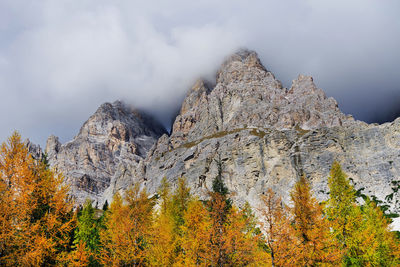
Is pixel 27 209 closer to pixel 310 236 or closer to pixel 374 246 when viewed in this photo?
pixel 310 236

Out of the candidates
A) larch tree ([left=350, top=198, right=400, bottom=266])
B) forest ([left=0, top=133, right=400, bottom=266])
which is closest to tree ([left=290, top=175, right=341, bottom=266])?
forest ([left=0, top=133, right=400, bottom=266])

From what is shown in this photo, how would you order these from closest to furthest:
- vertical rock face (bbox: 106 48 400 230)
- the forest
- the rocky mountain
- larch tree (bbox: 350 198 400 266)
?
the forest < larch tree (bbox: 350 198 400 266) < the rocky mountain < vertical rock face (bbox: 106 48 400 230)

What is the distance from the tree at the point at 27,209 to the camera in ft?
48.6

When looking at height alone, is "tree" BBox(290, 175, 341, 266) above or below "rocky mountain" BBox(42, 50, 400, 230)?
below

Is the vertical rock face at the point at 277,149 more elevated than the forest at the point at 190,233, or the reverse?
the vertical rock face at the point at 277,149

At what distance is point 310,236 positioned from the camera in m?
22.6

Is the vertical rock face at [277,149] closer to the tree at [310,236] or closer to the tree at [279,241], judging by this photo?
the tree at [310,236]

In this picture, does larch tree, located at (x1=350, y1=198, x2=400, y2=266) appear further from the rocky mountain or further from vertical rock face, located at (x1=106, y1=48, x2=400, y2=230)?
vertical rock face, located at (x1=106, y1=48, x2=400, y2=230)

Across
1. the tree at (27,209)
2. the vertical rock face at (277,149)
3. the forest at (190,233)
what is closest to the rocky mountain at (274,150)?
the vertical rock face at (277,149)

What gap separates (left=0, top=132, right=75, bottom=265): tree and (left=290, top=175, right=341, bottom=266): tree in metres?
17.4

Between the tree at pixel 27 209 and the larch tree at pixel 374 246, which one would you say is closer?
the tree at pixel 27 209

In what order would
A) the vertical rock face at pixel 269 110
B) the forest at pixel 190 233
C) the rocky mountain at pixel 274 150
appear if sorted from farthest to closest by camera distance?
the vertical rock face at pixel 269 110, the rocky mountain at pixel 274 150, the forest at pixel 190 233

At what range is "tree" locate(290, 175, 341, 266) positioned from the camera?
21.1 metres

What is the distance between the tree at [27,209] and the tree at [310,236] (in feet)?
57.2
